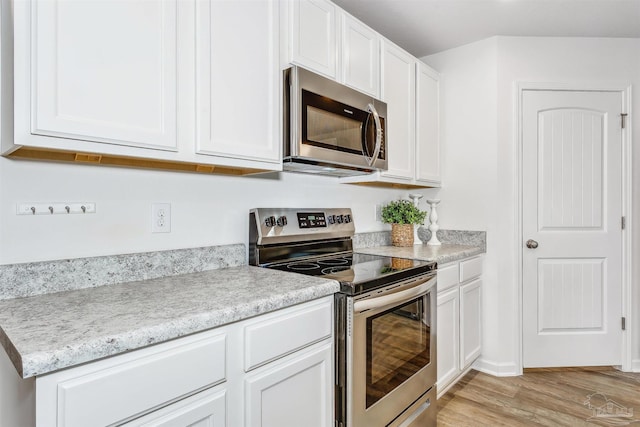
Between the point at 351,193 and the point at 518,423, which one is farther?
the point at 351,193

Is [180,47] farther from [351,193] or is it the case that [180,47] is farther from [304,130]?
[351,193]

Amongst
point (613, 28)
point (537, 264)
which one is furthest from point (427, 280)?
point (613, 28)

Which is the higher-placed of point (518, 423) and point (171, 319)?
point (171, 319)

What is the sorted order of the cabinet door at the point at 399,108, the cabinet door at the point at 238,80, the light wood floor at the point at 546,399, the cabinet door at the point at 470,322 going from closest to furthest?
the cabinet door at the point at 238,80 < the light wood floor at the point at 546,399 < the cabinet door at the point at 399,108 < the cabinet door at the point at 470,322

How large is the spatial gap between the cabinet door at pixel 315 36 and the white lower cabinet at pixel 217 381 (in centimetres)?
110

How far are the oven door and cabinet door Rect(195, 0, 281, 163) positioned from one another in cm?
77

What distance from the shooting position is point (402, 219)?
2.73m

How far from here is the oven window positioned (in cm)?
153

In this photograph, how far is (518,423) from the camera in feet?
6.68

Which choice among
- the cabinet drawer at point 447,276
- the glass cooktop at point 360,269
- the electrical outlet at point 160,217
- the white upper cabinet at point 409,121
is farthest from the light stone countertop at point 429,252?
the electrical outlet at point 160,217

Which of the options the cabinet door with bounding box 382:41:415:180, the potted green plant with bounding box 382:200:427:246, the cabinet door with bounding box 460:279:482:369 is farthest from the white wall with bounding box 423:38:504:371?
the cabinet door with bounding box 382:41:415:180

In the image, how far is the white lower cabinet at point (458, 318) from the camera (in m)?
2.18

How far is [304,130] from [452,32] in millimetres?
1680

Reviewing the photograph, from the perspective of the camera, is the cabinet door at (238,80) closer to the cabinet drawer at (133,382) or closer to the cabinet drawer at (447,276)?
the cabinet drawer at (133,382)
